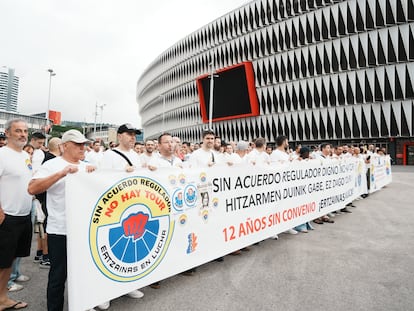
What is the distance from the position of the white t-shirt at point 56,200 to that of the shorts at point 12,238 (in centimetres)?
64

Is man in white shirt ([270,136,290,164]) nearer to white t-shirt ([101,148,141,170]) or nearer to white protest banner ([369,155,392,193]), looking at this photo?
white t-shirt ([101,148,141,170])

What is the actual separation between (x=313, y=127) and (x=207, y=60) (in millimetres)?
24137

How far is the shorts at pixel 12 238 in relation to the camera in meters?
3.02

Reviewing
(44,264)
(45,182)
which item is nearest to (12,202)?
(45,182)

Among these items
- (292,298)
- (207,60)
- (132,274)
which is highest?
(207,60)

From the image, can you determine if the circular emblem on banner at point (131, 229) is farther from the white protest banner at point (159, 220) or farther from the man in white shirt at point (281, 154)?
the man in white shirt at point (281, 154)

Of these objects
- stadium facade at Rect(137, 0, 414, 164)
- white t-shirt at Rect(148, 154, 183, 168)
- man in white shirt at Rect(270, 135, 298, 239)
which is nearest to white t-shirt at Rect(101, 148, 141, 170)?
white t-shirt at Rect(148, 154, 183, 168)

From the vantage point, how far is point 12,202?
3086 mm

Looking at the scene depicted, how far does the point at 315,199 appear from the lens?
6547 millimetres

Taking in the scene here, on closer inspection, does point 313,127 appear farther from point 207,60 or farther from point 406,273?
point 406,273

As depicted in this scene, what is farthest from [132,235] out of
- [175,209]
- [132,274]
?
[175,209]

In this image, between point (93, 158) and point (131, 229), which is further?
point (93, 158)

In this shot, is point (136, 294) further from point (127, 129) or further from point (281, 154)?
point (281, 154)

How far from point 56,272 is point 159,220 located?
1.21m
